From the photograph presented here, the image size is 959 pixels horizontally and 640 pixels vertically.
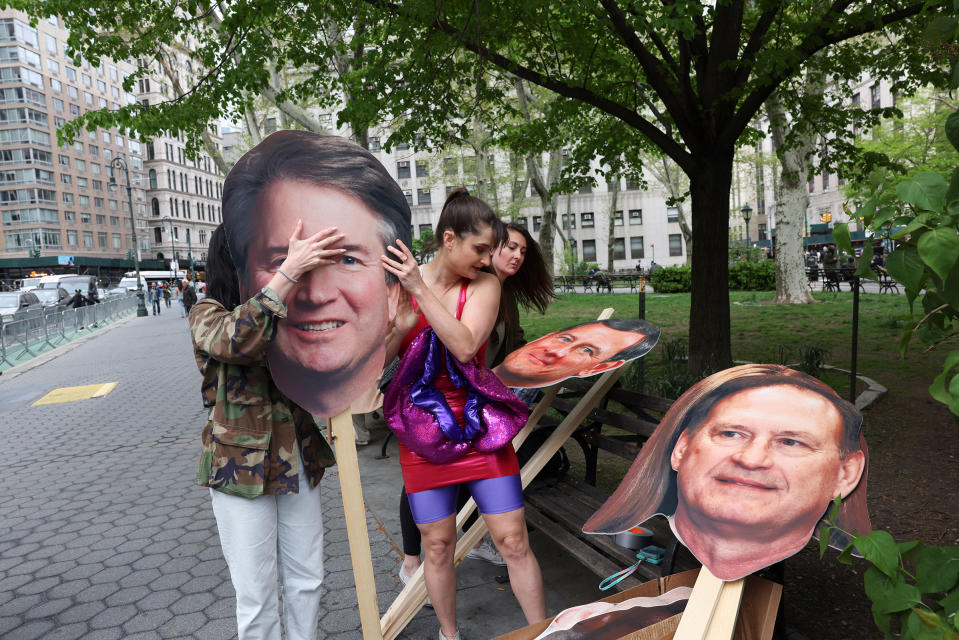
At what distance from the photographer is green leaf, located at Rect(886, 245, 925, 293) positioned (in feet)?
4.75

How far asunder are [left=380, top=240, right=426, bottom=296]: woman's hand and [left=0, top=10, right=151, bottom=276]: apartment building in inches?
3187

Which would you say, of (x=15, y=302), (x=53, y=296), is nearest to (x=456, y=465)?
(x=15, y=302)

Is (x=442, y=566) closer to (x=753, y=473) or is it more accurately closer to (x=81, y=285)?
(x=753, y=473)

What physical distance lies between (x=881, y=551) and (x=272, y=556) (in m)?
1.95

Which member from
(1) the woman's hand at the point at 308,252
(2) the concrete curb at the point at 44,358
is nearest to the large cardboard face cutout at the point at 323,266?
(1) the woman's hand at the point at 308,252

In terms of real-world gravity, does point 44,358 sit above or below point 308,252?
below

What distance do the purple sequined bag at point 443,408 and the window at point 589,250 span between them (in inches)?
2316

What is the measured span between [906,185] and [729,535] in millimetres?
946

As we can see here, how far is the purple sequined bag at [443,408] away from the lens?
2521mm

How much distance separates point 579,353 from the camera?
2756 millimetres

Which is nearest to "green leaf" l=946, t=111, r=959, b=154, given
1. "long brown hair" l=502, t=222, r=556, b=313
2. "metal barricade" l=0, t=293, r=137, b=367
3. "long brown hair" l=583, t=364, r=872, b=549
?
"long brown hair" l=583, t=364, r=872, b=549

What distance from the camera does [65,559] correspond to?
4590 mm

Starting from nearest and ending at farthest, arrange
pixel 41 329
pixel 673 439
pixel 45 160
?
pixel 673 439 → pixel 41 329 → pixel 45 160

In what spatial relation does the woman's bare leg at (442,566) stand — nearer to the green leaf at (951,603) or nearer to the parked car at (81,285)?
the green leaf at (951,603)
